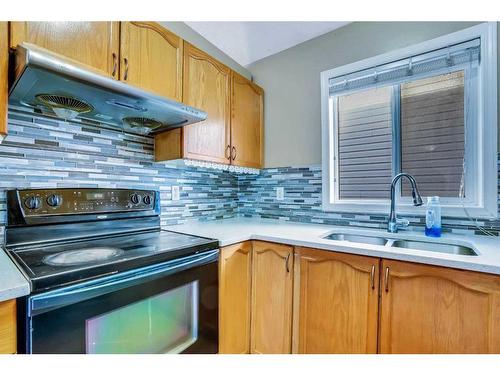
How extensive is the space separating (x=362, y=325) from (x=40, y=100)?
1751 mm

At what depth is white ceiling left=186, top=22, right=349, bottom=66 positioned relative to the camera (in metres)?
1.88

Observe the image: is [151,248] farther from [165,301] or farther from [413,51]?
[413,51]

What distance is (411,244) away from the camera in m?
1.41

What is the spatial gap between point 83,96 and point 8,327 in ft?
2.83

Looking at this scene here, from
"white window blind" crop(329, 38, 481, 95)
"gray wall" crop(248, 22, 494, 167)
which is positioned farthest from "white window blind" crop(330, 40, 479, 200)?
"gray wall" crop(248, 22, 494, 167)

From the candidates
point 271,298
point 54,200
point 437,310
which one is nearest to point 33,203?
point 54,200

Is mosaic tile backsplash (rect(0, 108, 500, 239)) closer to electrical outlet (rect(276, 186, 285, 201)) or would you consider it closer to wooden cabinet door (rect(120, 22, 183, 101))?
electrical outlet (rect(276, 186, 285, 201))

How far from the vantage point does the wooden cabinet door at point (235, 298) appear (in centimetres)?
135

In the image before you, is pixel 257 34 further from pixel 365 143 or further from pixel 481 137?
pixel 481 137

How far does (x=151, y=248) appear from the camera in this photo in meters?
1.10

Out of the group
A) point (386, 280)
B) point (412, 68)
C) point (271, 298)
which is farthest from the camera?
point (412, 68)

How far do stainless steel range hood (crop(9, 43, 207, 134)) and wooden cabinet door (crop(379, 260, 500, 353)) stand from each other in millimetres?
1236

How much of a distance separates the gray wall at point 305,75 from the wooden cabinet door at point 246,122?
83mm

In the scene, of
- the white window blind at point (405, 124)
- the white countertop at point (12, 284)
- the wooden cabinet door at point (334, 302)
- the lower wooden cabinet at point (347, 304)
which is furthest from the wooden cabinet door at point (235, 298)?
the white window blind at point (405, 124)
